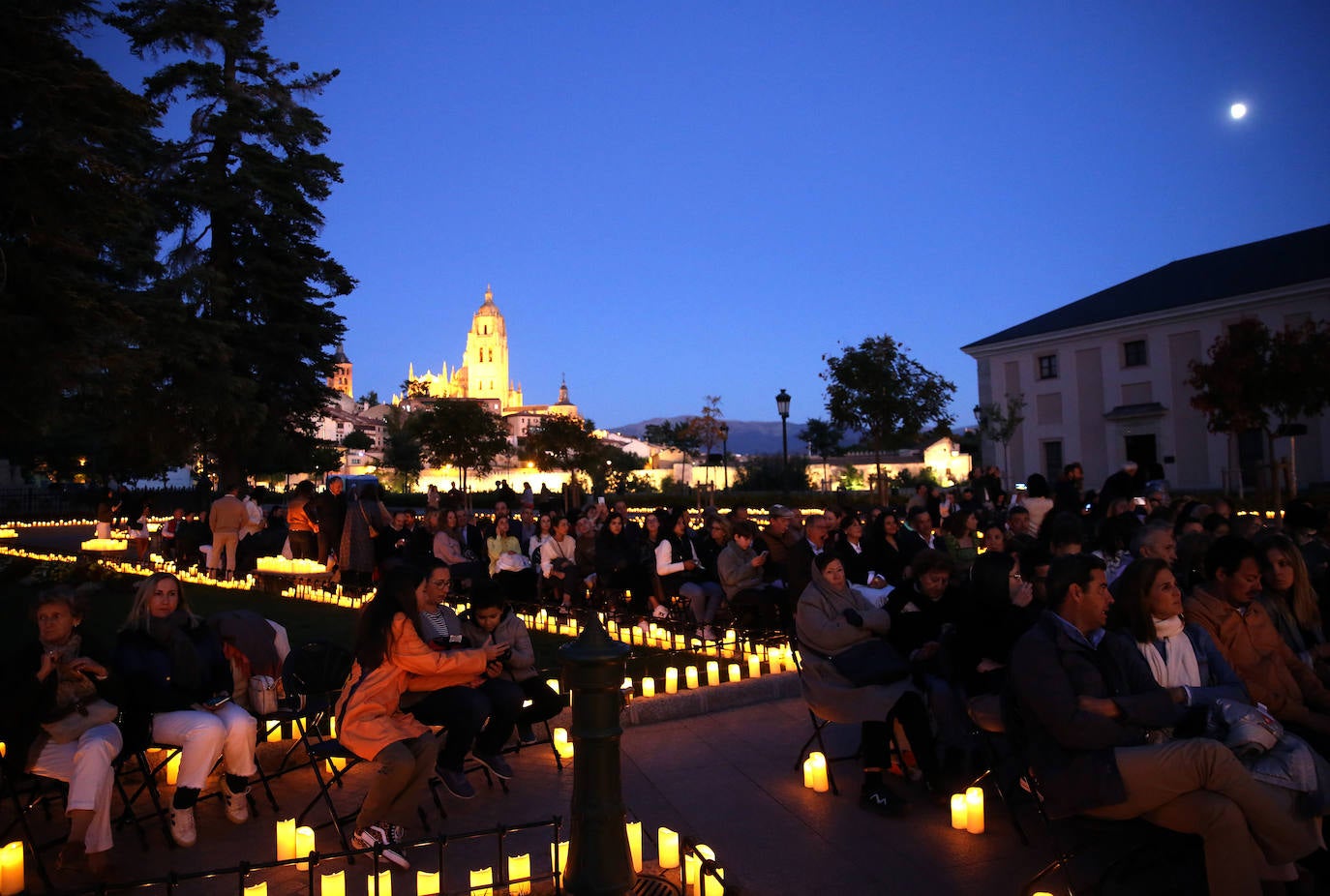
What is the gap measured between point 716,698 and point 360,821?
10.9ft

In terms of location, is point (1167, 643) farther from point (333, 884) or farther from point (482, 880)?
point (333, 884)

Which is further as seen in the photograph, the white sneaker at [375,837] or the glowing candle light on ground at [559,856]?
the white sneaker at [375,837]

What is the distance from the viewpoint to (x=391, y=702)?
4.70 m

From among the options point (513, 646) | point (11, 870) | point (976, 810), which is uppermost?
point (513, 646)

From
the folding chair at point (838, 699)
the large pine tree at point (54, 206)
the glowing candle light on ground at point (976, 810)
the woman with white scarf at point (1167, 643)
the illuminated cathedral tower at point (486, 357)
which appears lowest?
the glowing candle light on ground at point (976, 810)

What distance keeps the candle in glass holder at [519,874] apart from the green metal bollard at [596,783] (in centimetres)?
25

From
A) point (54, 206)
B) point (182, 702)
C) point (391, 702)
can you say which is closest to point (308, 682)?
point (182, 702)

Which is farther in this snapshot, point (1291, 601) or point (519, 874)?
point (1291, 601)

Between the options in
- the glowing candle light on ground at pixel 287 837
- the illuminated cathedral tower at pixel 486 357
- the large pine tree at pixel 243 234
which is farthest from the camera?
the illuminated cathedral tower at pixel 486 357

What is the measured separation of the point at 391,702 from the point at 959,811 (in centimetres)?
301

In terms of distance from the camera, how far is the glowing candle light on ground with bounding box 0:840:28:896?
3797 mm

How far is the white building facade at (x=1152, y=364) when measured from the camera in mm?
32562

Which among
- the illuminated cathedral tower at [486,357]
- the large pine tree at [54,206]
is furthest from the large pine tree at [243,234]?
the illuminated cathedral tower at [486,357]

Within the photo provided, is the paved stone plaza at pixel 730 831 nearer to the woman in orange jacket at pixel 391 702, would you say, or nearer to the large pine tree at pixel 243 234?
the woman in orange jacket at pixel 391 702
